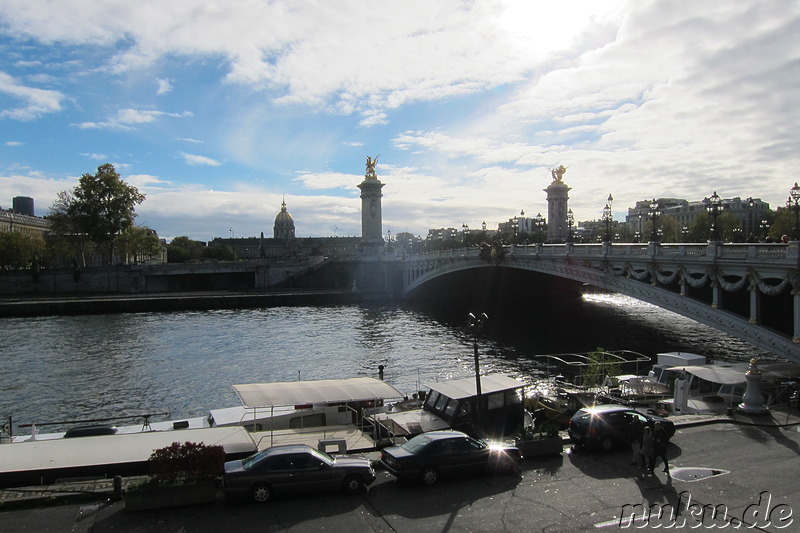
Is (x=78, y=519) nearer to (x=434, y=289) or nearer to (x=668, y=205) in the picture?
(x=434, y=289)

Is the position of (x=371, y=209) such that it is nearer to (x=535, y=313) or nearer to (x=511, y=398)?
(x=535, y=313)

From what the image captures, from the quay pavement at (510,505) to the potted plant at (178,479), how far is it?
20cm

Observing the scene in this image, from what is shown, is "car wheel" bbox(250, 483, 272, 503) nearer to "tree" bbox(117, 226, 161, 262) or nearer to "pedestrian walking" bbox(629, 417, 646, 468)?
"pedestrian walking" bbox(629, 417, 646, 468)

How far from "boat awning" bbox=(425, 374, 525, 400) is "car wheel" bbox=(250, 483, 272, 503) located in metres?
7.15

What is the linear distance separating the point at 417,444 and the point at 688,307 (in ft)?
73.2

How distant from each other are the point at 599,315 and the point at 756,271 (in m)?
38.3

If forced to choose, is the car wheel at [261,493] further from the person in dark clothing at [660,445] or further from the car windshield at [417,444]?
the person in dark clothing at [660,445]

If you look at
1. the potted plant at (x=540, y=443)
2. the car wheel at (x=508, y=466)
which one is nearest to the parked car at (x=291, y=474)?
the car wheel at (x=508, y=466)

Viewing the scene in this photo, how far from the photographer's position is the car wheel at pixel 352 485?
12875 mm

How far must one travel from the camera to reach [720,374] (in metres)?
24.3

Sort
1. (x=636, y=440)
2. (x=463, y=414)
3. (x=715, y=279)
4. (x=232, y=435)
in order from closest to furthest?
(x=636, y=440) < (x=232, y=435) < (x=463, y=414) < (x=715, y=279)

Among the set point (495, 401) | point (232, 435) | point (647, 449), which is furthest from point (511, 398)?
point (232, 435)

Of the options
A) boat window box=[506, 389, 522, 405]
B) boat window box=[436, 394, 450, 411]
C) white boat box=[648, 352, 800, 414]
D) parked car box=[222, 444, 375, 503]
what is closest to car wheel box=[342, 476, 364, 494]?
parked car box=[222, 444, 375, 503]

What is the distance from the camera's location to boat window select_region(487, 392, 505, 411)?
18625 millimetres
